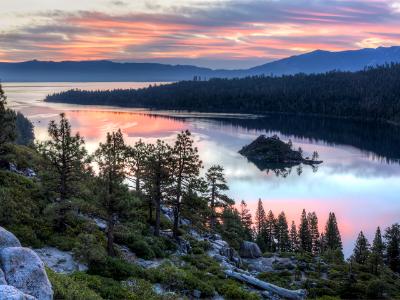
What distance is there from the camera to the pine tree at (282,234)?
75562 millimetres

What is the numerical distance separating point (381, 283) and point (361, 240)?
1570 cm

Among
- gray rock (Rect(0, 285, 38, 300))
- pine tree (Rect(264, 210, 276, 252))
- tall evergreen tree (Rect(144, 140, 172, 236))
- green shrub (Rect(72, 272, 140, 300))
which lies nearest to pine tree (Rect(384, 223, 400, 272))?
pine tree (Rect(264, 210, 276, 252))

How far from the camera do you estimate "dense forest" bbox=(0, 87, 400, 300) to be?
28.4 meters

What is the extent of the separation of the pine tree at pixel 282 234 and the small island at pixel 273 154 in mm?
79886

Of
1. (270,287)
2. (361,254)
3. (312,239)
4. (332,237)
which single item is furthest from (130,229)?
(312,239)

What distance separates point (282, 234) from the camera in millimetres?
76688

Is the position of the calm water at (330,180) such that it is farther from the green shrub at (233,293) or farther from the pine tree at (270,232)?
the green shrub at (233,293)

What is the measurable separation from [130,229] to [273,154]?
12930 cm

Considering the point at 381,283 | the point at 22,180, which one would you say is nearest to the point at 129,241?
the point at 22,180

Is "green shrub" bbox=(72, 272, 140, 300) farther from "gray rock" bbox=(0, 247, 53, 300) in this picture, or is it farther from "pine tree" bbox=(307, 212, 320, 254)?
"pine tree" bbox=(307, 212, 320, 254)

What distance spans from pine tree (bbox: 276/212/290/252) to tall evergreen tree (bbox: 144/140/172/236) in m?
35.0

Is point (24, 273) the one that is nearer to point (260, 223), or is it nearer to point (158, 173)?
point (158, 173)

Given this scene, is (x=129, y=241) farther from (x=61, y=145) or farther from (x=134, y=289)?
(x=134, y=289)

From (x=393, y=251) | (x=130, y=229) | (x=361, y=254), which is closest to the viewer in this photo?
(x=130, y=229)
